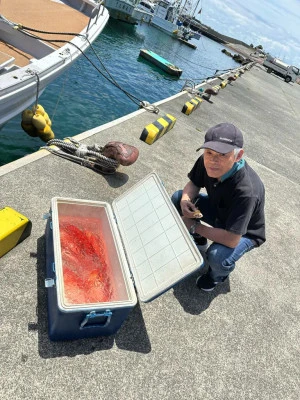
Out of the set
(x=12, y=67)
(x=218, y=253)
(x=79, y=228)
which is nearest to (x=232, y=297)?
(x=218, y=253)

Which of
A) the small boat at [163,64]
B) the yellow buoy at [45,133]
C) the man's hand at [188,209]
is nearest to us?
the man's hand at [188,209]

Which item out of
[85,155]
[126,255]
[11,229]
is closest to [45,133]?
[85,155]

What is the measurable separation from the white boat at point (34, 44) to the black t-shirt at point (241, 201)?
378 centimetres

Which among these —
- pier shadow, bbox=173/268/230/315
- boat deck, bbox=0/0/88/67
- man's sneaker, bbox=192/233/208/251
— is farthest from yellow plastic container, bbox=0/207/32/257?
boat deck, bbox=0/0/88/67

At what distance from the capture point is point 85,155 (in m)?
5.30

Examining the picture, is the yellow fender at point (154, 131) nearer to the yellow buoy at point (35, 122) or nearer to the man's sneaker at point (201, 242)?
the yellow buoy at point (35, 122)

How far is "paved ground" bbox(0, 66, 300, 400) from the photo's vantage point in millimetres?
2697

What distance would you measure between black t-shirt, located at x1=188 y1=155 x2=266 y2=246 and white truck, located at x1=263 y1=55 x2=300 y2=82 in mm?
44733

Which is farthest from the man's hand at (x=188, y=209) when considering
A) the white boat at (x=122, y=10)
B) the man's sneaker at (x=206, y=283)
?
the white boat at (x=122, y=10)

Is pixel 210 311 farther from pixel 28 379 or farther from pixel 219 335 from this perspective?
pixel 28 379

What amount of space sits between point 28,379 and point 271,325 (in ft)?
9.85

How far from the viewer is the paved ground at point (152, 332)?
8.85ft

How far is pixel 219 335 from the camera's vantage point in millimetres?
3594

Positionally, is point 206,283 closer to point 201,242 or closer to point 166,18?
point 201,242
